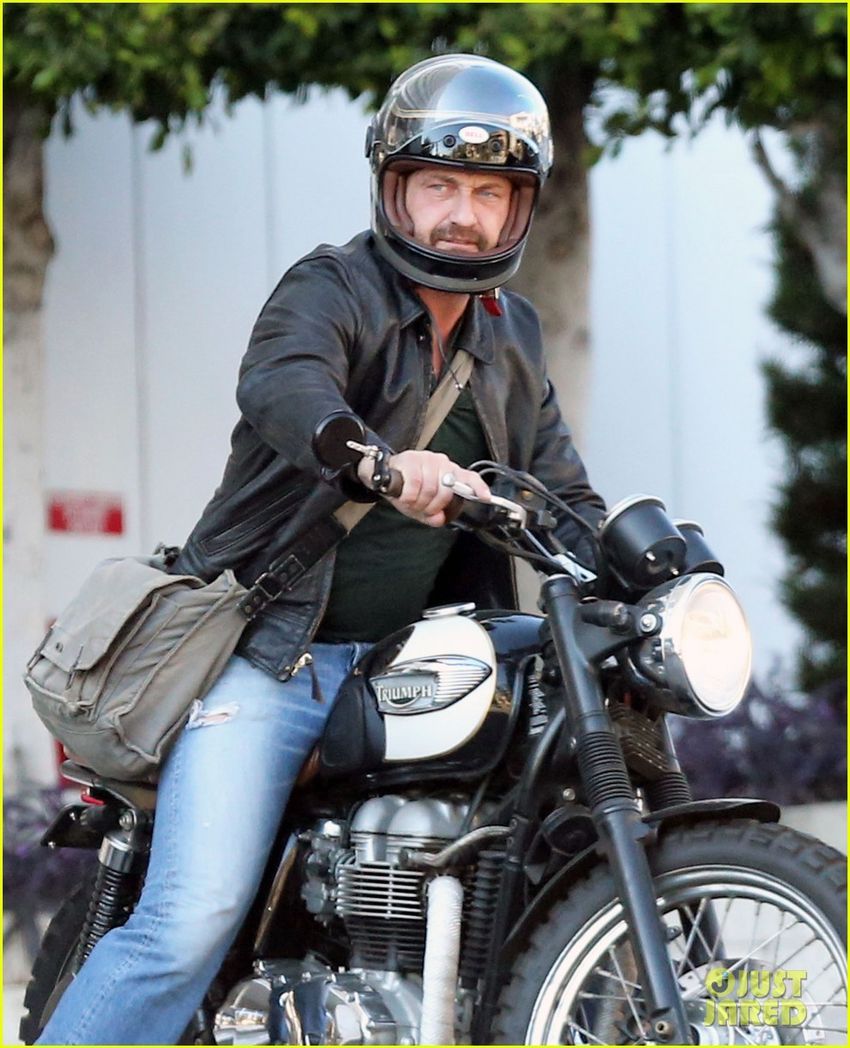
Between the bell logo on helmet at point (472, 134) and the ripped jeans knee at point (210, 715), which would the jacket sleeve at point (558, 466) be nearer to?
the bell logo on helmet at point (472, 134)

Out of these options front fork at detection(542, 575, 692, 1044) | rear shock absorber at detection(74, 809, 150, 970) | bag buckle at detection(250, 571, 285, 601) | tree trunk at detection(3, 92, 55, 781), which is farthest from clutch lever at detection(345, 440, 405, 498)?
tree trunk at detection(3, 92, 55, 781)

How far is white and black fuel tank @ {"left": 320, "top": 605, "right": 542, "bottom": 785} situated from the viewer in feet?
10.2

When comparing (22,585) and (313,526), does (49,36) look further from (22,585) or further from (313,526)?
(313,526)

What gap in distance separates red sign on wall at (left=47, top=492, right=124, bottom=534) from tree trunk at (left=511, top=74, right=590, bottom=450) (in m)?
2.19

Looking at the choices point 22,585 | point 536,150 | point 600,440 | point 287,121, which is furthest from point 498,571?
point 600,440

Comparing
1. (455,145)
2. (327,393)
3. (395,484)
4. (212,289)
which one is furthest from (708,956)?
(212,289)

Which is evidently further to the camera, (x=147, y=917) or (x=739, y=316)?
(x=739, y=316)

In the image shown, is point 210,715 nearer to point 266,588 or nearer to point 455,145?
point 266,588

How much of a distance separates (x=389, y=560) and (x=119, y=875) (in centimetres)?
76

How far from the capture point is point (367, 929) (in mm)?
3207

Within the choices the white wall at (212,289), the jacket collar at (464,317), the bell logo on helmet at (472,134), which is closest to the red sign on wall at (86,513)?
the white wall at (212,289)

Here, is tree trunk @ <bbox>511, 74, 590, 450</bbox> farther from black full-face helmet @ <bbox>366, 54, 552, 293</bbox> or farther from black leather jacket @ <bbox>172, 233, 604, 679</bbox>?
black full-face helmet @ <bbox>366, 54, 552, 293</bbox>

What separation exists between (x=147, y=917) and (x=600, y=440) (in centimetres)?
661

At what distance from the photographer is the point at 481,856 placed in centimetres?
309
